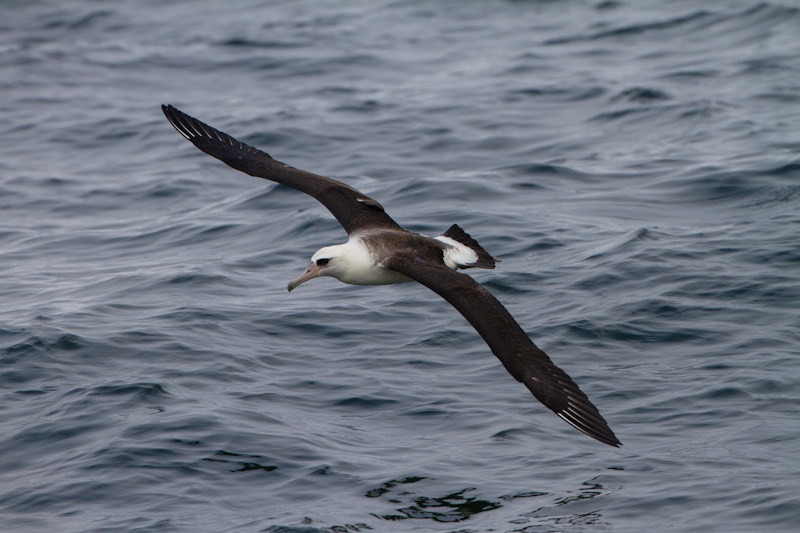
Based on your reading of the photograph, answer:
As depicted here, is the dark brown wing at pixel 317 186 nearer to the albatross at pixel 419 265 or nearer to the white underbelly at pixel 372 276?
the albatross at pixel 419 265

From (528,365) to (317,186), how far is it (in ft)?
12.2

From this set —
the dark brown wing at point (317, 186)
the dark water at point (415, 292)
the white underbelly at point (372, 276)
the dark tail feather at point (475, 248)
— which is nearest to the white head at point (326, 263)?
the white underbelly at point (372, 276)

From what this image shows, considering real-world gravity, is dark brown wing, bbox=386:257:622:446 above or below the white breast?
below

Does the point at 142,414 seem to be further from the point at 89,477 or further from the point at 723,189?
the point at 723,189

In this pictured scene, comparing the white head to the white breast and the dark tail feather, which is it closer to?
the white breast

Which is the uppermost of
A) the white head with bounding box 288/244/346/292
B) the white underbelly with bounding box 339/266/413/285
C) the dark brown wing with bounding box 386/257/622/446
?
the white head with bounding box 288/244/346/292

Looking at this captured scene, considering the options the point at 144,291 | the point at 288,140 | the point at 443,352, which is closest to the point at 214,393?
the point at 443,352

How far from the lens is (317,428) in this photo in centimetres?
941

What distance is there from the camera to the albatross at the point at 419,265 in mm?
8453

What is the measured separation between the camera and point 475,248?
10.9m

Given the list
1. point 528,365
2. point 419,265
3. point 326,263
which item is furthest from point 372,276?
point 528,365

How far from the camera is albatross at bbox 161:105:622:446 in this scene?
8453 millimetres

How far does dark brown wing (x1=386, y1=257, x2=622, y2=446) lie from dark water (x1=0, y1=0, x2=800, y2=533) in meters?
0.50

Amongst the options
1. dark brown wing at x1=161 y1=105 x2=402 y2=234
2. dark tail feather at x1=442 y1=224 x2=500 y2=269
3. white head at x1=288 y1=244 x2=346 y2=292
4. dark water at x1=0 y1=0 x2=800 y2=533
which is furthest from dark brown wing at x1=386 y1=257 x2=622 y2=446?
dark brown wing at x1=161 y1=105 x2=402 y2=234
